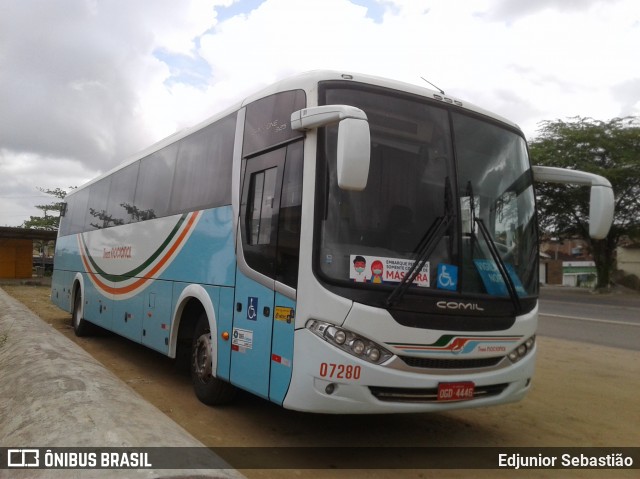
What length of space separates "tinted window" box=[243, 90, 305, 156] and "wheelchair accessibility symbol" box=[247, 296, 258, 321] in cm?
143

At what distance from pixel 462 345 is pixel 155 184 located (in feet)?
17.7

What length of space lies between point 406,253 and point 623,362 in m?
7.18

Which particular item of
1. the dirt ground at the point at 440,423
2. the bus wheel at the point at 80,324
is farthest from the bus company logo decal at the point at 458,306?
the bus wheel at the point at 80,324

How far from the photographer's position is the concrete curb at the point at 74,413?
3.37m

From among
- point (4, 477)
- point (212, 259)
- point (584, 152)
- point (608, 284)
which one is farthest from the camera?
point (608, 284)

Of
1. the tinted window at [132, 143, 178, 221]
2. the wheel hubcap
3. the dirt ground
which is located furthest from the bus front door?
the tinted window at [132, 143, 178, 221]

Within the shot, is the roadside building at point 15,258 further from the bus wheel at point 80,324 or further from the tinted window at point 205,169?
the tinted window at point 205,169

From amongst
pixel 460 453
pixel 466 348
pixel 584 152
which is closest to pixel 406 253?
pixel 466 348

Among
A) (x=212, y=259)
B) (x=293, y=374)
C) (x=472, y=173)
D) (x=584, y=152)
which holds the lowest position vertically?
(x=293, y=374)

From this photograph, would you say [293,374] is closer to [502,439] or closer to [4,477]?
[4,477]

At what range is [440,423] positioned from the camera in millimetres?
6078

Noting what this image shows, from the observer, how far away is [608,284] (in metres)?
33.1

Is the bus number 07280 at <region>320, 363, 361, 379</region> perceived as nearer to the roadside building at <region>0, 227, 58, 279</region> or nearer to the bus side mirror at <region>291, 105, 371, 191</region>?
the bus side mirror at <region>291, 105, 371, 191</region>

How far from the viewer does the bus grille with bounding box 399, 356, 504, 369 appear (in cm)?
451
